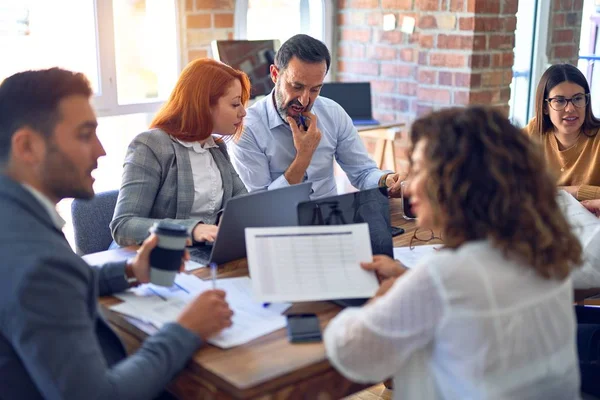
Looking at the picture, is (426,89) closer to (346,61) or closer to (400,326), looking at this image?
(346,61)

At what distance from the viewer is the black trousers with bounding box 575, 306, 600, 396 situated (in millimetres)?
1688

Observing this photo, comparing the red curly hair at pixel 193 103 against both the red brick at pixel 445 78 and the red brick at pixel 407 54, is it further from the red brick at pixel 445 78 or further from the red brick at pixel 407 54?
the red brick at pixel 407 54

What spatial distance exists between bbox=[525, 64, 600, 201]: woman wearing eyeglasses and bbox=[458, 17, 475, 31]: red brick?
948 millimetres

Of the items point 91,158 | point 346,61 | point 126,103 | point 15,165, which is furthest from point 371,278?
point 346,61

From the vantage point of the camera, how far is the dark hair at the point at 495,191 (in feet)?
3.72

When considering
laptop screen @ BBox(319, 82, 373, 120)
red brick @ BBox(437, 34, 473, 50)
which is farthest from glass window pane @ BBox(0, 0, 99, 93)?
red brick @ BBox(437, 34, 473, 50)

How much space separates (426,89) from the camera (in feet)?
12.1

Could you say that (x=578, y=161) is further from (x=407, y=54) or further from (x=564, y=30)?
(x=564, y=30)

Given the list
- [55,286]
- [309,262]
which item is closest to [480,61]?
[309,262]

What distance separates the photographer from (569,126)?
2.48 m

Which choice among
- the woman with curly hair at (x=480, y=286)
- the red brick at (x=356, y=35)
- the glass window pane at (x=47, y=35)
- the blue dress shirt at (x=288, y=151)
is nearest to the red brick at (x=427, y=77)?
the red brick at (x=356, y=35)

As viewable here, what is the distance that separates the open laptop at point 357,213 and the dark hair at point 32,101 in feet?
1.83

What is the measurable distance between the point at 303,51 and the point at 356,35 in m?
1.66

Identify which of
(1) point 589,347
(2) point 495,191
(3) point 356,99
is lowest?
(1) point 589,347
